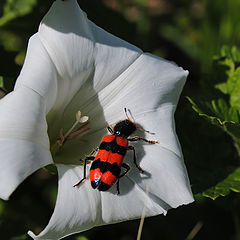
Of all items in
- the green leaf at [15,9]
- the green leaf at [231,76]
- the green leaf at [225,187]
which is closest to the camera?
the green leaf at [225,187]

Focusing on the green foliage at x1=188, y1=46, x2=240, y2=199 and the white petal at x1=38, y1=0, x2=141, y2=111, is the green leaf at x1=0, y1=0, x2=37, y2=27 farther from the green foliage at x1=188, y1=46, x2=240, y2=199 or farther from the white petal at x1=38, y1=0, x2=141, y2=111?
the green foliage at x1=188, y1=46, x2=240, y2=199

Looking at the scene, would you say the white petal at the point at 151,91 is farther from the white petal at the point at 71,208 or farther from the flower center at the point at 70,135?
the white petal at the point at 71,208

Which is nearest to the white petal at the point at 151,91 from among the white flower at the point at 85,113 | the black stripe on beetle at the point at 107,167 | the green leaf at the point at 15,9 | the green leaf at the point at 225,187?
the white flower at the point at 85,113

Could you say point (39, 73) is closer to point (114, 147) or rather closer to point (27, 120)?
point (27, 120)

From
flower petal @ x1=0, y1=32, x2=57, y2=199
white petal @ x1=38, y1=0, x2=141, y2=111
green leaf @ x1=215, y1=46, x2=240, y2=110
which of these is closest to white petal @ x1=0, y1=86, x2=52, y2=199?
flower petal @ x1=0, y1=32, x2=57, y2=199

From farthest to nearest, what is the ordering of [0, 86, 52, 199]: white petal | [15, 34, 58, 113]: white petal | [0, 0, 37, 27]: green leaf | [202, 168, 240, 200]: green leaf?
[0, 0, 37, 27]: green leaf
[202, 168, 240, 200]: green leaf
[15, 34, 58, 113]: white petal
[0, 86, 52, 199]: white petal
